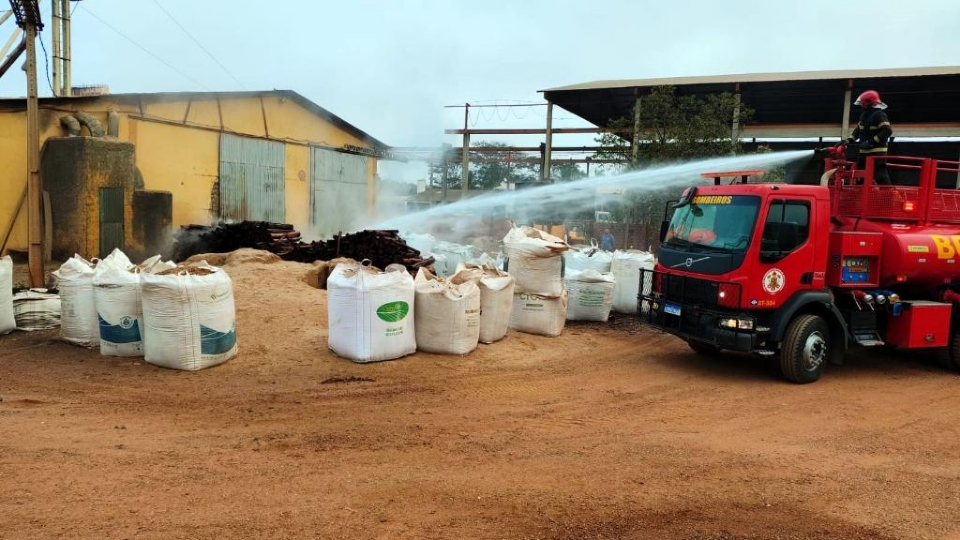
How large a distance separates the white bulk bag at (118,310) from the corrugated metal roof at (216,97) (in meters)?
8.65

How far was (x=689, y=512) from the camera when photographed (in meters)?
3.82

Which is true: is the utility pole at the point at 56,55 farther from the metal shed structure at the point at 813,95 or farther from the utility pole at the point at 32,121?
the metal shed structure at the point at 813,95

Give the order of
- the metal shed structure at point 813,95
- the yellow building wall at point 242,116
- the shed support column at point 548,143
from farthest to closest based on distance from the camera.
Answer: the shed support column at point 548,143, the metal shed structure at point 813,95, the yellow building wall at point 242,116

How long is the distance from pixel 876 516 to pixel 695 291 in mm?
3847

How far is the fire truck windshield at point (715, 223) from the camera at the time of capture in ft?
23.5

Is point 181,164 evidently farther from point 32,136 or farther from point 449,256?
point 449,256

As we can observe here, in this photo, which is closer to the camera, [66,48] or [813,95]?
[66,48]

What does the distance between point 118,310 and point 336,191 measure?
14863 mm

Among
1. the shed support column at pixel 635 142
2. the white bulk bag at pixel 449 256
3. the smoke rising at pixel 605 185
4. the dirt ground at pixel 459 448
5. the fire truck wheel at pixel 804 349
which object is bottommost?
the dirt ground at pixel 459 448

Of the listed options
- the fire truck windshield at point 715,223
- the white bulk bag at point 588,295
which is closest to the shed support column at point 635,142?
the white bulk bag at point 588,295

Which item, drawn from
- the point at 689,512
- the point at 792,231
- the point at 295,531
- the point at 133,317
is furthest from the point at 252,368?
the point at 792,231

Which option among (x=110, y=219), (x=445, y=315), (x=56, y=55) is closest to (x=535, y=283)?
(x=445, y=315)

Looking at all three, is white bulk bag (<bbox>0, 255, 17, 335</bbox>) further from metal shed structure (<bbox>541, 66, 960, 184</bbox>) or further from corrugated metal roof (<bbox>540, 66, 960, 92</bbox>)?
corrugated metal roof (<bbox>540, 66, 960, 92</bbox>)

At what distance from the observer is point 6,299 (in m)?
7.81
